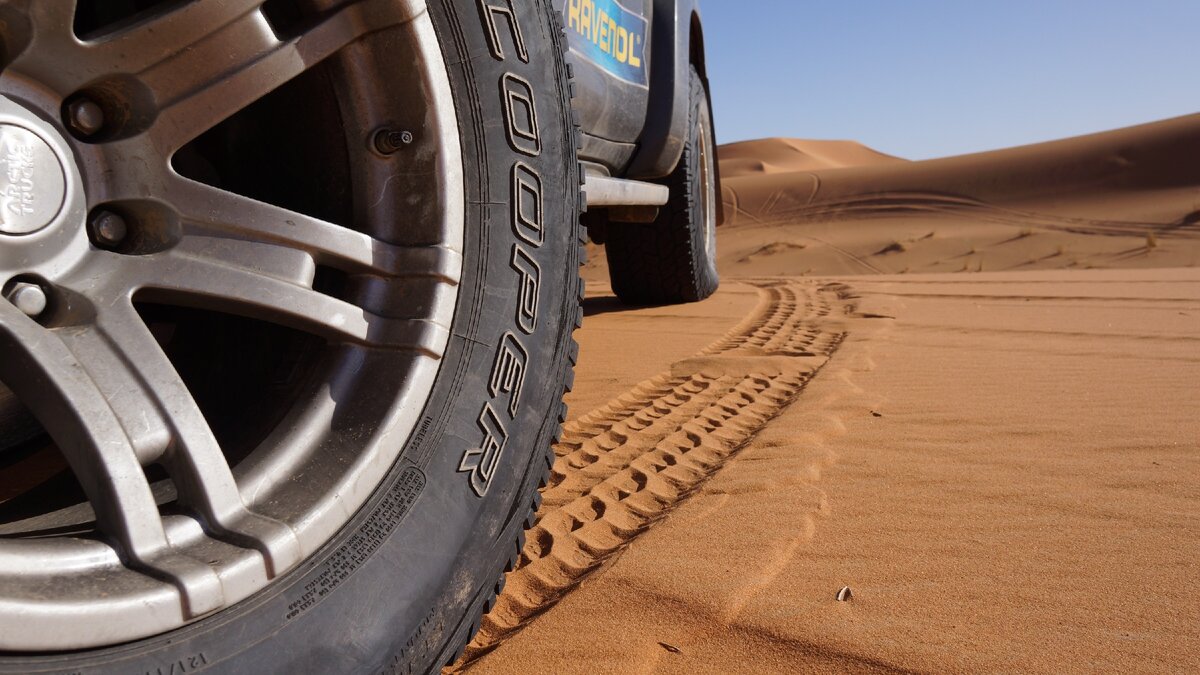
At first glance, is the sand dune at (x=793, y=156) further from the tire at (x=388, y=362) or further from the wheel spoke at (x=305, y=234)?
the wheel spoke at (x=305, y=234)

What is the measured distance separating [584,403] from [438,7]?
6.91 feet

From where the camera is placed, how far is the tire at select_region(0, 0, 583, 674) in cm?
108

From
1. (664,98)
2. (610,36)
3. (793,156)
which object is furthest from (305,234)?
(793,156)

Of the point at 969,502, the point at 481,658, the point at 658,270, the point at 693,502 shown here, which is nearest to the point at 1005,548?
the point at 969,502

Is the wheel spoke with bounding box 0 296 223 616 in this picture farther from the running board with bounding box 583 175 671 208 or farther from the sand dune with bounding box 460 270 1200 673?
the running board with bounding box 583 175 671 208

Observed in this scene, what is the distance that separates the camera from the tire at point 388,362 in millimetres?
1081

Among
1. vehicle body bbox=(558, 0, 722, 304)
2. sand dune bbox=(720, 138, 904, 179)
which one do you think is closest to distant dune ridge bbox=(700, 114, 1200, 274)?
vehicle body bbox=(558, 0, 722, 304)

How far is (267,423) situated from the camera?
1.36 m

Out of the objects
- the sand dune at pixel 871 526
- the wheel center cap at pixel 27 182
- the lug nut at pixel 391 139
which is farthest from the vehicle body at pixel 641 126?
the wheel center cap at pixel 27 182

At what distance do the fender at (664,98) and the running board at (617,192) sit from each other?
12cm

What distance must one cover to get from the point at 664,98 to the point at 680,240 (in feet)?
5.68

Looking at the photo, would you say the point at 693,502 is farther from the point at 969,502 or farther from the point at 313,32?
the point at 313,32

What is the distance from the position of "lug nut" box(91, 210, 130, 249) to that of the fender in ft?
8.74

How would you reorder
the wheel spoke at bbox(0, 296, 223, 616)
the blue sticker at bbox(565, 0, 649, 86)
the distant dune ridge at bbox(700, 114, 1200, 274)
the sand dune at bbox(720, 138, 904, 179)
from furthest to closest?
the sand dune at bbox(720, 138, 904, 179) → the distant dune ridge at bbox(700, 114, 1200, 274) → the blue sticker at bbox(565, 0, 649, 86) → the wheel spoke at bbox(0, 296, 223, 616)
